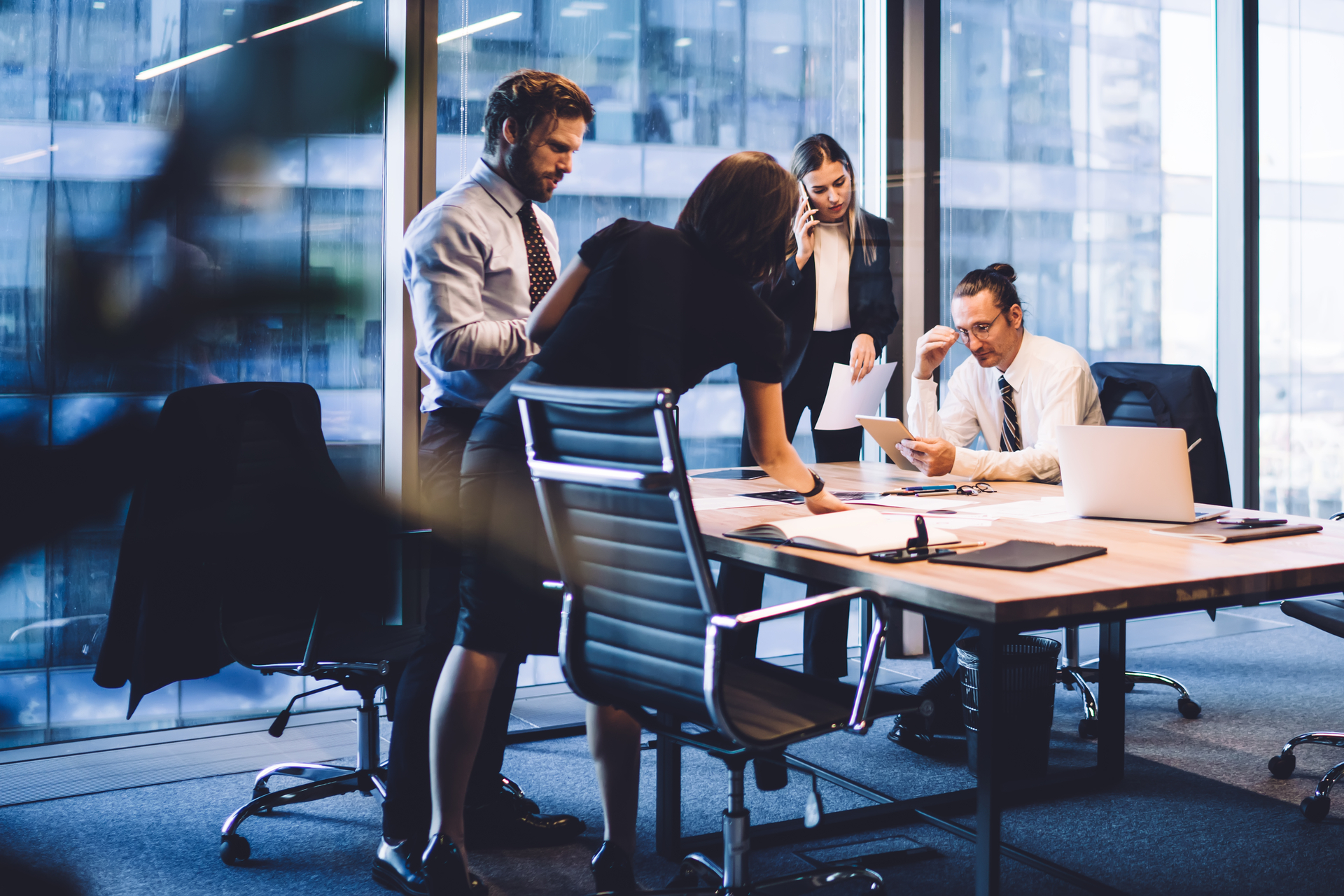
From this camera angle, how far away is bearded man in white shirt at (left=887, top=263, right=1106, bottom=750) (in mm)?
2949

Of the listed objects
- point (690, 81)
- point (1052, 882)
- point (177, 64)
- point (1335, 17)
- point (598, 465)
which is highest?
point (1335, 17)

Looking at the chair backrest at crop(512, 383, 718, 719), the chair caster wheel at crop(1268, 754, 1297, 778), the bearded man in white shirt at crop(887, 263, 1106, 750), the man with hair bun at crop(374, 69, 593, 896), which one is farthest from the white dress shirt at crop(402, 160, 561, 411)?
the chair caster wheel at crop(1268, 754, 1297, 778)

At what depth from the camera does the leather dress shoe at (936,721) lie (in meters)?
3.13

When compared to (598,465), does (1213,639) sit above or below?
below

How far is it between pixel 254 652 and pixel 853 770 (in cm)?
154

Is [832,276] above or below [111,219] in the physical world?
above

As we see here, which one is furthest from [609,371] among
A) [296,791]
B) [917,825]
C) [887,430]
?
[917,825]

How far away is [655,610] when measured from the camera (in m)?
1.67

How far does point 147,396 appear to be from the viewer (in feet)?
0.94

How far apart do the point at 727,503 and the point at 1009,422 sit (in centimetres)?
114

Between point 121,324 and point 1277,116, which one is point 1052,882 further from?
point 1277,116

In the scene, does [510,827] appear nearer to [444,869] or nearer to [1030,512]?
[444,869]

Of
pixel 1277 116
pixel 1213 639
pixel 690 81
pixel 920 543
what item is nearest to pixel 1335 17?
pixel 1277 116

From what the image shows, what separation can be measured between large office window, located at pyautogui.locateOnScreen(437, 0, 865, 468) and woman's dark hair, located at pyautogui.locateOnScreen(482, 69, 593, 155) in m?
1.10
